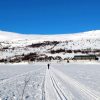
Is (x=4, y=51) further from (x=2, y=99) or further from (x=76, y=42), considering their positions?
→ (x=2, y=99)

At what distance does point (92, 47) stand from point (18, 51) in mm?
52593

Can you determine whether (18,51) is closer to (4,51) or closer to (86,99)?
(4,51)

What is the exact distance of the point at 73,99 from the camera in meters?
10.8

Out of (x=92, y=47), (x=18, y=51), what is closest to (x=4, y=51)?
(x=18, y=51)

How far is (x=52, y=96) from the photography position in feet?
37.5

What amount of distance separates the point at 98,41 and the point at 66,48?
27.3 metres

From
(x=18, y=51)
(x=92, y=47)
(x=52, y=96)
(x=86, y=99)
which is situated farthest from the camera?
(x=18, y=51)

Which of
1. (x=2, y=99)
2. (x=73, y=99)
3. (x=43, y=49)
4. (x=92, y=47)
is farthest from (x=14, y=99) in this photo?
(x=43, y=49)

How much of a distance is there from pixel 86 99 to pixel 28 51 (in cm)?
17780

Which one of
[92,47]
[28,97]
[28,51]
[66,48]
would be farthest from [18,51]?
[28,97]

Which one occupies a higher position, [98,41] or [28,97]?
[98,41]

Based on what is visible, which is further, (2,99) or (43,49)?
(43,49)

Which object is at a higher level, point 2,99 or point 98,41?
point 98,41

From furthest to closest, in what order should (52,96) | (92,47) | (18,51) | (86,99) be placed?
(18,51), (92,47), (52,96), (86,99)
